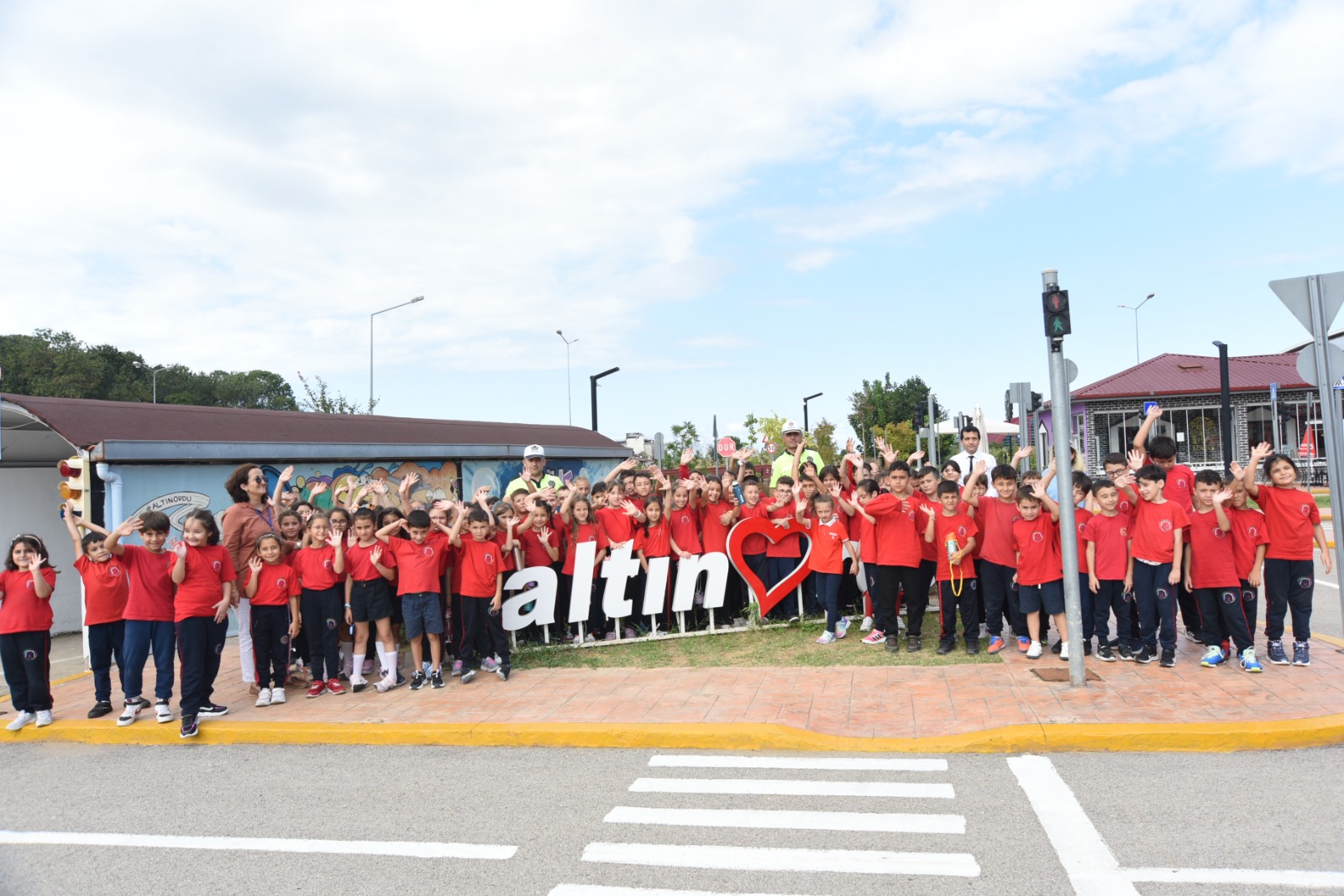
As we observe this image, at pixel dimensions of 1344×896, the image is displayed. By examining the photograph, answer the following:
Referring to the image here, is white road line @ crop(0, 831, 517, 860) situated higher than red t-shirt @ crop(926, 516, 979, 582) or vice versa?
red t-shirt @ crop(926, 516, 979, 582)

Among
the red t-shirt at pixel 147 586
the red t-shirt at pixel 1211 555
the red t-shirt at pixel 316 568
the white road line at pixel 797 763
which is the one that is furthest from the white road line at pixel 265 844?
the red t-shirt at pixel 1211 555

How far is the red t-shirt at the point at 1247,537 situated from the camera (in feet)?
22.4

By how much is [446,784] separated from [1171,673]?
220 inches

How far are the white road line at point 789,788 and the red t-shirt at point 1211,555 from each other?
3.47 meters

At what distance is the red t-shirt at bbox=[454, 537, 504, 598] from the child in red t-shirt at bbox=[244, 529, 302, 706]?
1.13 metres

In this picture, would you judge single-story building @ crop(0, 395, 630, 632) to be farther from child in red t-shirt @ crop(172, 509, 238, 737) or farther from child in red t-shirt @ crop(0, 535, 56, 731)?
child in red t-shirt @ crop(172, 509, 238, 737)

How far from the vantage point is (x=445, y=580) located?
8055 mm

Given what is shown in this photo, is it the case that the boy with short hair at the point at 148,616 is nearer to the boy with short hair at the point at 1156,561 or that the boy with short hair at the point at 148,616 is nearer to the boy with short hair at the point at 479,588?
the boy with short hair at the point at 479,588

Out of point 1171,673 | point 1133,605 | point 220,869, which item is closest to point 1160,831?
point 1171,673

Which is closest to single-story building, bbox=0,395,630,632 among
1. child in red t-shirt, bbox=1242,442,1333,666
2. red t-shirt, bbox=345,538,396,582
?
red t-shirt, bbox=345,538,396,582

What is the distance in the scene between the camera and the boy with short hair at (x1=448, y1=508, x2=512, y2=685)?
25.1ft

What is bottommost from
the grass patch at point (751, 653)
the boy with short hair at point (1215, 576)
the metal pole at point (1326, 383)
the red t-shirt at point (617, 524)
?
the grass patch at point (751, 653)

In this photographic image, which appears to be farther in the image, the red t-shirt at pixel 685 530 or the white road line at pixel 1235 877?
the red t-shirt at pixel 685 530

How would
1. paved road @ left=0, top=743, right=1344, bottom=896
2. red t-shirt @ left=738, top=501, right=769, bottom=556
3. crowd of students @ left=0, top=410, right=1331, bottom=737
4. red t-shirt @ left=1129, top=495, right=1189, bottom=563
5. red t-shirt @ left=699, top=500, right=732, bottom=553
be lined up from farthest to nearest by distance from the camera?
red t-shirt @ left=699, top=500, right=732, bottom=553 → red t-shirt @ left=738, top=501, right=769, bottom=556 → red t-shirt @ left=1129, top=495, right=1189, bottom=563 → crowd of students @ left=0, top=410, right=1331, bottom=737 → paved road @ left=0, top=743, right=1344, bottom=896
